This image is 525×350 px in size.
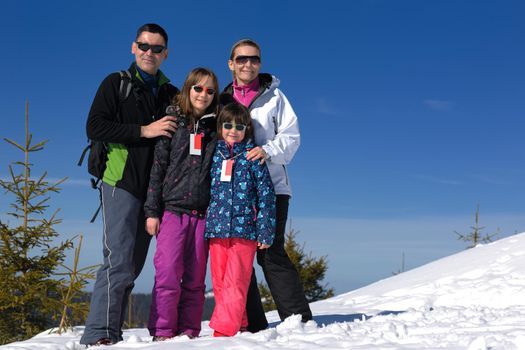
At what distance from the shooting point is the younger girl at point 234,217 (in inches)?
210

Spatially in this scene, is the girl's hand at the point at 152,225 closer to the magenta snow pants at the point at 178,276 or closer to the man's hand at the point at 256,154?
the magenta snow pants at the point at 178,276

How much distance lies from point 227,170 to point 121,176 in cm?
103

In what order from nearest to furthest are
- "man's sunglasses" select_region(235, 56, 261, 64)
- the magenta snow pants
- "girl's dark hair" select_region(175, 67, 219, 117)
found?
the magenta snow pants
"girl's dark hair" select_region(175, 67, 219, 117)
"man's sunglasses" select_region(235, 56, 261, 64)

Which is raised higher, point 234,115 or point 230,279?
point 234,115

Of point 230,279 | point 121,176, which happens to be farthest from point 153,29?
point 230,279

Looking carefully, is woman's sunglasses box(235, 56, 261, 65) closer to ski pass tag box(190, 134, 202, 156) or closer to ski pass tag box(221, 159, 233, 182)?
ski pass tag box(190, 134, 202, 156)

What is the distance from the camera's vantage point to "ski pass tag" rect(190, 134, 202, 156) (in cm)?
A: 540

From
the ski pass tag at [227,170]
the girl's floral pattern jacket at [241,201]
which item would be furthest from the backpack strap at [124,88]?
the ski pass tag at [227,170]

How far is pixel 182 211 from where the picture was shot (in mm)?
5316

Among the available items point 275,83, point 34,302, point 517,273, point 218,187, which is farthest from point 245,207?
point 517,273

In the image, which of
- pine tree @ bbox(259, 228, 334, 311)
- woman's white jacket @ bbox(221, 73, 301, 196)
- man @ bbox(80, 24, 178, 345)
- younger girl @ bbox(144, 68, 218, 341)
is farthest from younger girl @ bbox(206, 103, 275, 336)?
pine tree @ bbox(259, 228, 334, 311)

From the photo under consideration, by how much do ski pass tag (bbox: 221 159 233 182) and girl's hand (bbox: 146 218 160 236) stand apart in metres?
0.74

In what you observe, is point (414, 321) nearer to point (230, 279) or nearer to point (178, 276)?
point (230, 279)

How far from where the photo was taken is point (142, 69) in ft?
18.7
